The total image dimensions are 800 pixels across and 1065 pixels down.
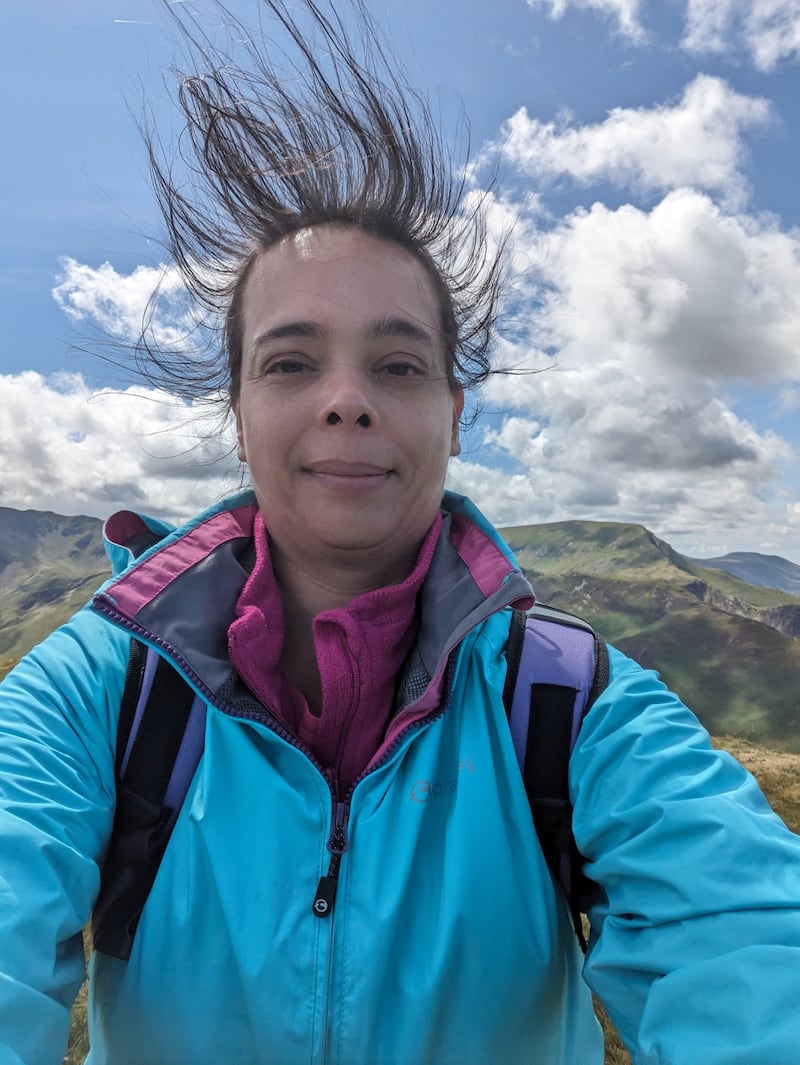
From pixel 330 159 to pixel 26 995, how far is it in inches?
182

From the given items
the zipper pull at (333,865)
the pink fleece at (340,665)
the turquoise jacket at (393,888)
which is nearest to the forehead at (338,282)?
the pink fleece at (340,665)

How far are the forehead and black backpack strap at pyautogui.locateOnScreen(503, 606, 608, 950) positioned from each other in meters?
1.86

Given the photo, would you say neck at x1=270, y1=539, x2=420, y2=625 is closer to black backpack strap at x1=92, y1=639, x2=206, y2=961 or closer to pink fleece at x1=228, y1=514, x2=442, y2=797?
pink fleece at x1=228, y1=514, x2=442, y2=797

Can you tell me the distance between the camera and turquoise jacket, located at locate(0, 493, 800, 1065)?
202 cm

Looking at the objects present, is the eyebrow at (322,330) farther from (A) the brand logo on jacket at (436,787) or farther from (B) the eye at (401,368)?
(A) the brand logo on jacket at (436,787)

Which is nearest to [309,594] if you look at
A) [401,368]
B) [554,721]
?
[401,368]

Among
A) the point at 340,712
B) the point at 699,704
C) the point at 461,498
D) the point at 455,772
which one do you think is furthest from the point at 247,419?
the point at 699,704

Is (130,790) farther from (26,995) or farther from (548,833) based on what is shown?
(548,833)

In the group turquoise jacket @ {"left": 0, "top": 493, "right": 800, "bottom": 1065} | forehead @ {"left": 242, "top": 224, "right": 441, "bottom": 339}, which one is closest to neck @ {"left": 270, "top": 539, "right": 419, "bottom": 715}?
turquoise jacket @ {"left": 0, "top": 493, "right": 800, "bottom": 1065}

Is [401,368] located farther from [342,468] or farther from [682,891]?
[682,891]

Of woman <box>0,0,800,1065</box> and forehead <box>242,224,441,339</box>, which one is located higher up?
forehead <box>242,224,441,339</box>

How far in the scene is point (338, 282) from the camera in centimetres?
315

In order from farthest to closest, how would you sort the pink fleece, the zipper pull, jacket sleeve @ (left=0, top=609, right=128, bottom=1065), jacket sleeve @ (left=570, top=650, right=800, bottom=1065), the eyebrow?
the eyebrow
the pink fleece
the zipper pull
jacket sleeve @ (left=0, top=609, right=128, bottom=1065)
jacket sleeve @ (left=570, top=650, right=800, bottom=1065)

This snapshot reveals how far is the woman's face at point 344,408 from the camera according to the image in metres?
3.00
